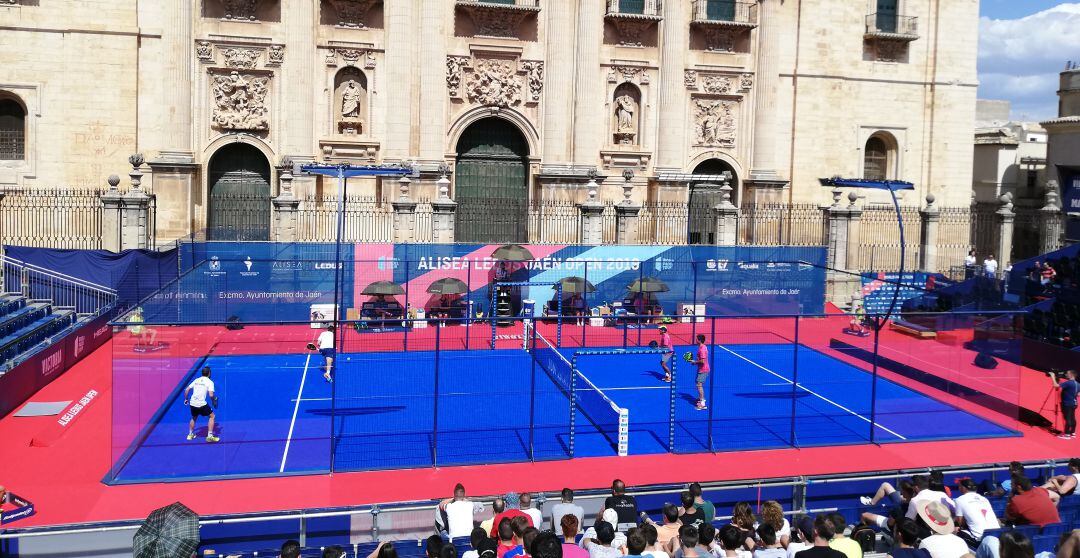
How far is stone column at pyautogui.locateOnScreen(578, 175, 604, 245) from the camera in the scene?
3366 centimetres

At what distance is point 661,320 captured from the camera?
31.0m

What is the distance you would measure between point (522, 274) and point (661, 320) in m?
4.73

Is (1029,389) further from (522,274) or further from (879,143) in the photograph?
(879,143)

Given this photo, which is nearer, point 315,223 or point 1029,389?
point 1029,389

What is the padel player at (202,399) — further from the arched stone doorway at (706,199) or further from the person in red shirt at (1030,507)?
the arched stone doorway at (706,199)

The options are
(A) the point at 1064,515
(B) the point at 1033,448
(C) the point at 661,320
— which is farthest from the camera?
(C) the point at 661,320

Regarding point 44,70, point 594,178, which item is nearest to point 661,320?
point 594,178

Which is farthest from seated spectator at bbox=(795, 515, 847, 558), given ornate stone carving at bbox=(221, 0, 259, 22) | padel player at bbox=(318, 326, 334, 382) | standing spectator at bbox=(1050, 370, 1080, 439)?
ornate stone carving at bbox=(221, 0, 259, 22)

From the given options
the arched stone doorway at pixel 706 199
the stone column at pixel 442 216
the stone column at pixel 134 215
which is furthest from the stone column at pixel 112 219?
Result: the arched stone doorway at pixel 706 199

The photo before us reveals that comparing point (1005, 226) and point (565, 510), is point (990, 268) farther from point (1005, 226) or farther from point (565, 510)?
point (565, 510)

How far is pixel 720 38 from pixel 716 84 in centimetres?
183

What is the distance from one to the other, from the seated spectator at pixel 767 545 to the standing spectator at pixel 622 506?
1.81 m

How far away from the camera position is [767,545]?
34.3ft

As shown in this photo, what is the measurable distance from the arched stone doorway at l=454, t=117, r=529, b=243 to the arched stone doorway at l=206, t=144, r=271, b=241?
23.2 feet
